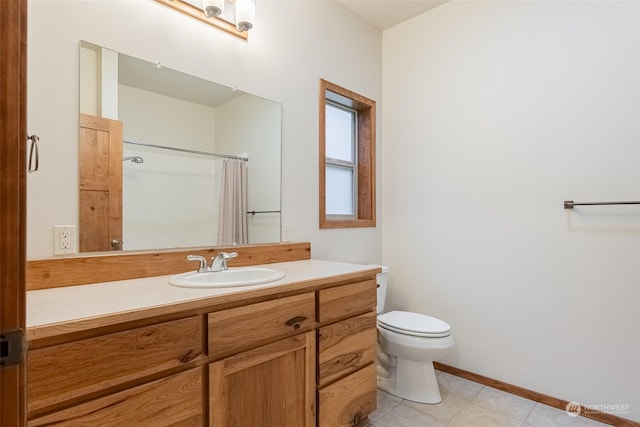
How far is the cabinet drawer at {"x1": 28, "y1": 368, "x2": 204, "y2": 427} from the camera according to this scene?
0.83m

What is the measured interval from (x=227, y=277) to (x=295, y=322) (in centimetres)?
41

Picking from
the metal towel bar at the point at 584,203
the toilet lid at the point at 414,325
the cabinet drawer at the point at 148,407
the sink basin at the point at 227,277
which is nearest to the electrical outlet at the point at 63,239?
the sink basin at the point at 227,277

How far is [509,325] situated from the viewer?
2113mm

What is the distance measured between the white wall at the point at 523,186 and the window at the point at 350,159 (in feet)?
0.60

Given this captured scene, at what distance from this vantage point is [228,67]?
1749 millimetres

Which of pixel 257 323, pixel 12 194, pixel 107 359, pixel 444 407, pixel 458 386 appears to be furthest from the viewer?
pixel 458 386

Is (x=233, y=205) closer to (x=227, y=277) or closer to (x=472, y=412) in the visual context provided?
(x=227, y=277)

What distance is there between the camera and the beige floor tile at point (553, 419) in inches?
69.1

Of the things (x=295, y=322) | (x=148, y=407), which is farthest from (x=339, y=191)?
(x=148, y=407)

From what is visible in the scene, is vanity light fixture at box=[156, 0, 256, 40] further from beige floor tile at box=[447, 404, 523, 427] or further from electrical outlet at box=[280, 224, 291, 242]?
beige floor tile at box=[447, 404, 523, 427]

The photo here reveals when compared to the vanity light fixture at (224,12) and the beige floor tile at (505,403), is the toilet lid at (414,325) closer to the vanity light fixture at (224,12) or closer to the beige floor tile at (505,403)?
the beige floor tile at (505,403)

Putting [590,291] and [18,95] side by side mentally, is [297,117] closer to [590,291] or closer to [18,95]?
[18,95]

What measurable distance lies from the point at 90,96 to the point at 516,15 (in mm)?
2387

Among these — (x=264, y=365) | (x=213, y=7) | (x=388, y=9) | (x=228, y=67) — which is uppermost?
(x=388, y=9)
